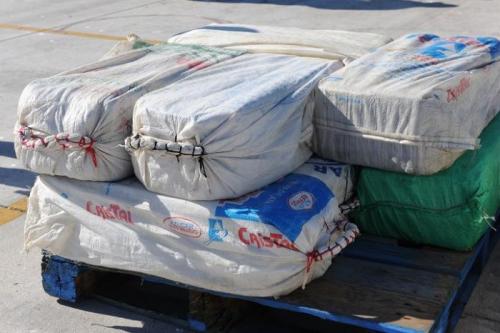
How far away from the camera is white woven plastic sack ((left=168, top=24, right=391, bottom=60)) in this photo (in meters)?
5.05

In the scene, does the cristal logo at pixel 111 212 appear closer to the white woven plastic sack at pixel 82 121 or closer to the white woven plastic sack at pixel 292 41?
the white woven plastic sack at pixel 82 121

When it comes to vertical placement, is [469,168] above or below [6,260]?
above

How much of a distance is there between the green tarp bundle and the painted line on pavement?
2.62 m

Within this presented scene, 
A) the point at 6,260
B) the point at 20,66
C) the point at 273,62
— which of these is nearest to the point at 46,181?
the point at 6,260

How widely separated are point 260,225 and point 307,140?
2.40 feet

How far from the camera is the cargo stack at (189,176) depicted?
3920 millimetres

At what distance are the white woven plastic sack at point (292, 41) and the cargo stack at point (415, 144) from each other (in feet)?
1.57

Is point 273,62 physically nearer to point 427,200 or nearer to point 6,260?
point 427,200

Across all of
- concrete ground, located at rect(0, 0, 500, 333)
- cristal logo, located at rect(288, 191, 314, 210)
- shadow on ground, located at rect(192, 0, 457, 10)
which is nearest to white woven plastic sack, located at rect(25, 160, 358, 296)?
cristal logo, located at rect(288, 191, 314, 210)

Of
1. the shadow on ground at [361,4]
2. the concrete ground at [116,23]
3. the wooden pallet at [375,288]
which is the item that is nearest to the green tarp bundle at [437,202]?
the wooden pallet at [375,288]

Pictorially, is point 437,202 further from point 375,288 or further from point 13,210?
point 13,210

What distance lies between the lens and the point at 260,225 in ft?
12.6

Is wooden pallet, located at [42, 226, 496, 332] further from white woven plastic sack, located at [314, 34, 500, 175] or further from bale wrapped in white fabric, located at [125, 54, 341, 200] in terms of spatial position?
bale wrapped in white fabric, located at [125, 54, 341, 200]

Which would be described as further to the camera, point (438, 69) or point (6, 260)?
point (6, 260)
